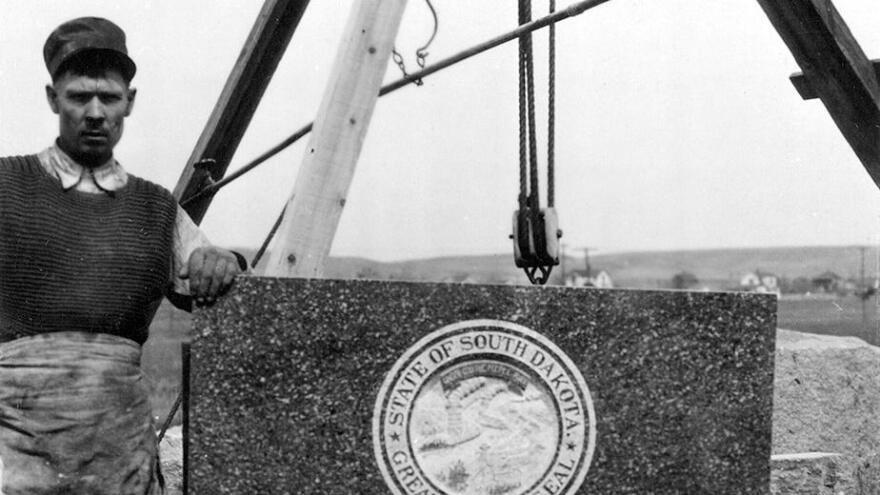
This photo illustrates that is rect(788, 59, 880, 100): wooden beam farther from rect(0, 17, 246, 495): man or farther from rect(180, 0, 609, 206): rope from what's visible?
rect(0, 17, 246, 495): man

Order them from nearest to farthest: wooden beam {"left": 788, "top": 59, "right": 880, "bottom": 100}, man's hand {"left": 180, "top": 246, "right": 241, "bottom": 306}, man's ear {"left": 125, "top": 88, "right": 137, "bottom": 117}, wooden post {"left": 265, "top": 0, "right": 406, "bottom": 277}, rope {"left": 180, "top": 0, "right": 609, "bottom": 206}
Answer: man's hand {"left": 180, "top": 246, "right": 241, "bottom": 306}, man's ear {"left": 125, "top": 88, "right": 137, "bottom": 117}, wooden post {"left": 265, "top": 0, "right": 406, "bottom": 277}, rope {"left": 180, "top": 0, "right": 609, "bottom": 206}, wooden beam {"left": 788, "top": 59, "right": 880, "bottom": 100}

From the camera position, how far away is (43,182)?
9.57 feet

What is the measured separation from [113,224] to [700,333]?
1.47 m

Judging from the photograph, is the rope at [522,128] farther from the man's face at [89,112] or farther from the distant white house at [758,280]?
the distant white house at [758,280]

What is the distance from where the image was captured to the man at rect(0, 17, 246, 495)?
281 cm

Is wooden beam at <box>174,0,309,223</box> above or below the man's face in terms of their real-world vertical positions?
above

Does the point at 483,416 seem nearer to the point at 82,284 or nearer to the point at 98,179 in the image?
the point at 82,284

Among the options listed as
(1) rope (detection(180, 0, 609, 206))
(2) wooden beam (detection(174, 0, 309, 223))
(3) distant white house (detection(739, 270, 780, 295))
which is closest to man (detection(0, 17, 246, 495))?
(1) rope (detection(180, 0, 609, 206))

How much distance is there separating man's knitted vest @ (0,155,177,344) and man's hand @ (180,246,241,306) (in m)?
0.19

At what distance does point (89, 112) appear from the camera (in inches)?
114

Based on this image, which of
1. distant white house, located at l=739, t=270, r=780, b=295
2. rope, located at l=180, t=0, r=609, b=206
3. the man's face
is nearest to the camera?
the man's face

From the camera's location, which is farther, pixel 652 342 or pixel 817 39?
pixel 817 39

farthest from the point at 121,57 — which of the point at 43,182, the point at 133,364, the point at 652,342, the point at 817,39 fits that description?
the point at 817,39

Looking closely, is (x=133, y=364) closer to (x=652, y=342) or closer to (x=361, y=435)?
(x=361, y=435)
